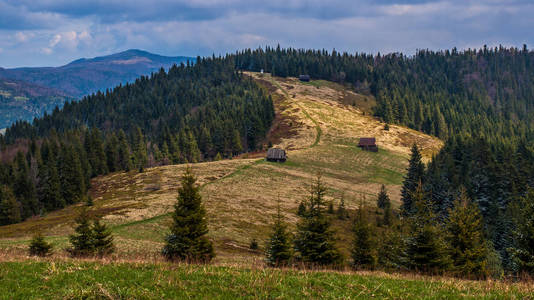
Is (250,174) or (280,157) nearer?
(250,174)

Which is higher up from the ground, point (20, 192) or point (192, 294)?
point (192, 294)

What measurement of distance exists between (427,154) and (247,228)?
10590 centimetres

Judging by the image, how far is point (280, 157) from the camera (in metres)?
113

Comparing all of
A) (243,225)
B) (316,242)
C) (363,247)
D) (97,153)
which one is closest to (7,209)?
(97,153)

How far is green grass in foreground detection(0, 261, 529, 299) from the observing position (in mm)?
12727

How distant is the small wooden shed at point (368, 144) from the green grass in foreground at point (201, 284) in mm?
126588

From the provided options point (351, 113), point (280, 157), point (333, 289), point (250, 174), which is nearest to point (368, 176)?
point (280, 157)

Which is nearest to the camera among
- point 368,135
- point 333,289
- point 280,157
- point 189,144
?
point 333,289

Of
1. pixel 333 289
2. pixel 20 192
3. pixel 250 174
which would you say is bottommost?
pixel 20 192

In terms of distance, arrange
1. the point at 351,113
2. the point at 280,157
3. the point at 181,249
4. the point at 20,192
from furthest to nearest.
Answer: the point at 351,113 < the point at 280,157 < the point at 20,192 < the point at 181,249

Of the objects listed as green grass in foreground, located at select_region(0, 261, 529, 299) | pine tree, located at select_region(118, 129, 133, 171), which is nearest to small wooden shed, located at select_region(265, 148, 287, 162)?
pine tree, located at select_region(118, 129, 133, 171)

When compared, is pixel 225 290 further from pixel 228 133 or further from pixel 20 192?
pixel 228 133

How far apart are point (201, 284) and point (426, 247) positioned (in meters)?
18.7

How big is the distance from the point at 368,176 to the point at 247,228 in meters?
65.5
